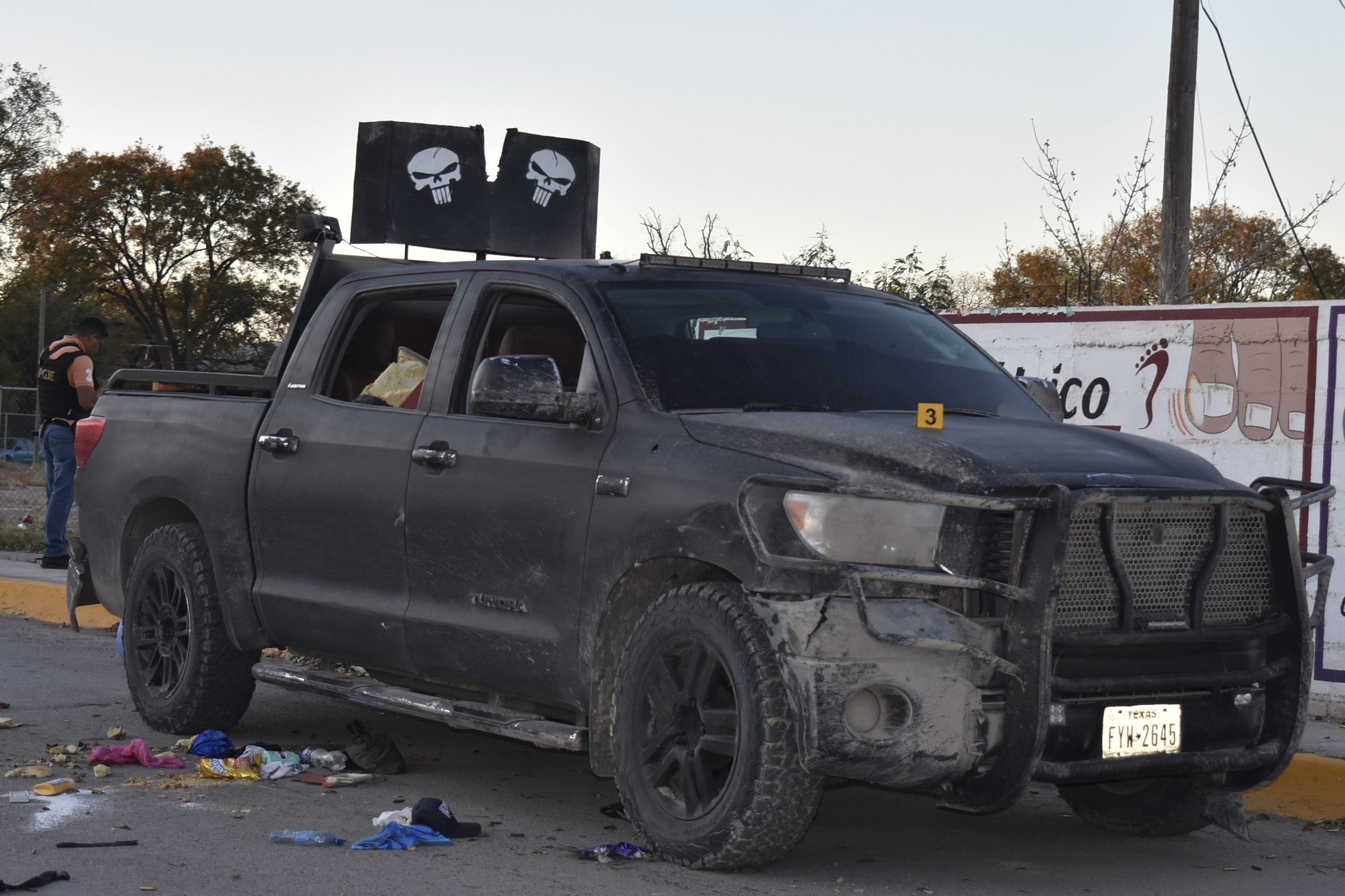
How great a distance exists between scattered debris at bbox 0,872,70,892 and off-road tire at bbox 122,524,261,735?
219 cm

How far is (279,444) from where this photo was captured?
647cm

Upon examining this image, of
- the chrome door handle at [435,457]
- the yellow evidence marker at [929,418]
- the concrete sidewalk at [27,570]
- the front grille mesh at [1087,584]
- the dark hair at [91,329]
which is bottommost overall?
the concrete sidewalk at [27,570]

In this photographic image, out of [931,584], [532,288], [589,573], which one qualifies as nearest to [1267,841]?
[931,584]

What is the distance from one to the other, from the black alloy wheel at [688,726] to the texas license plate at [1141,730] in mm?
1023

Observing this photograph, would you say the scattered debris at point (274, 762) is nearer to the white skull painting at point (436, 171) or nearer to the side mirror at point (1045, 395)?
the side mirror at point (1045, 395)

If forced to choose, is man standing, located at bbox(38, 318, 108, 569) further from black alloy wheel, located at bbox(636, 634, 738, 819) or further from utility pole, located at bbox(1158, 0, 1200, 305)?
black alloy wheel, located at bbox(636, 634, 738, 819)

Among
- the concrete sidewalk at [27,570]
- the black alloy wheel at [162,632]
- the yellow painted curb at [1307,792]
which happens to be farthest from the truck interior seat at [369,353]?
the concrete sidewalk at [27,570]

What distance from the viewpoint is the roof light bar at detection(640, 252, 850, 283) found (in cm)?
584

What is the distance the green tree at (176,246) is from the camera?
5666 centimetres

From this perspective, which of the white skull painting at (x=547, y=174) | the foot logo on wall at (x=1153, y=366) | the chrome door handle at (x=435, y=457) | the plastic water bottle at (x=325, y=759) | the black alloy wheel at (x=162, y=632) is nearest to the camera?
the chrome door handle at (x=435, y=457)

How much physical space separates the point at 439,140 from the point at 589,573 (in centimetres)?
528

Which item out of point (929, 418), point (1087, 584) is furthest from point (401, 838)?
point (1087, 584)

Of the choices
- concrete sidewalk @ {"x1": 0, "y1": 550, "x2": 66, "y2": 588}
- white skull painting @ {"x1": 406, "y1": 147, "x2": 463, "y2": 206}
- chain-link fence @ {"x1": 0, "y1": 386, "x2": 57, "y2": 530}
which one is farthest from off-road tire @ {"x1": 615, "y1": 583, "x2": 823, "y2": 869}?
chain-link fence @ {"x1": 0, "y1": 386, "x2": 57, "y2": 530}

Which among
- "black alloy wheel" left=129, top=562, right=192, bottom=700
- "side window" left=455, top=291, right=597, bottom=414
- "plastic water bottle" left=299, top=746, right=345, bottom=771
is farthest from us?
"black alloy wheel" left=129, top=562, right=192, bottom=700
